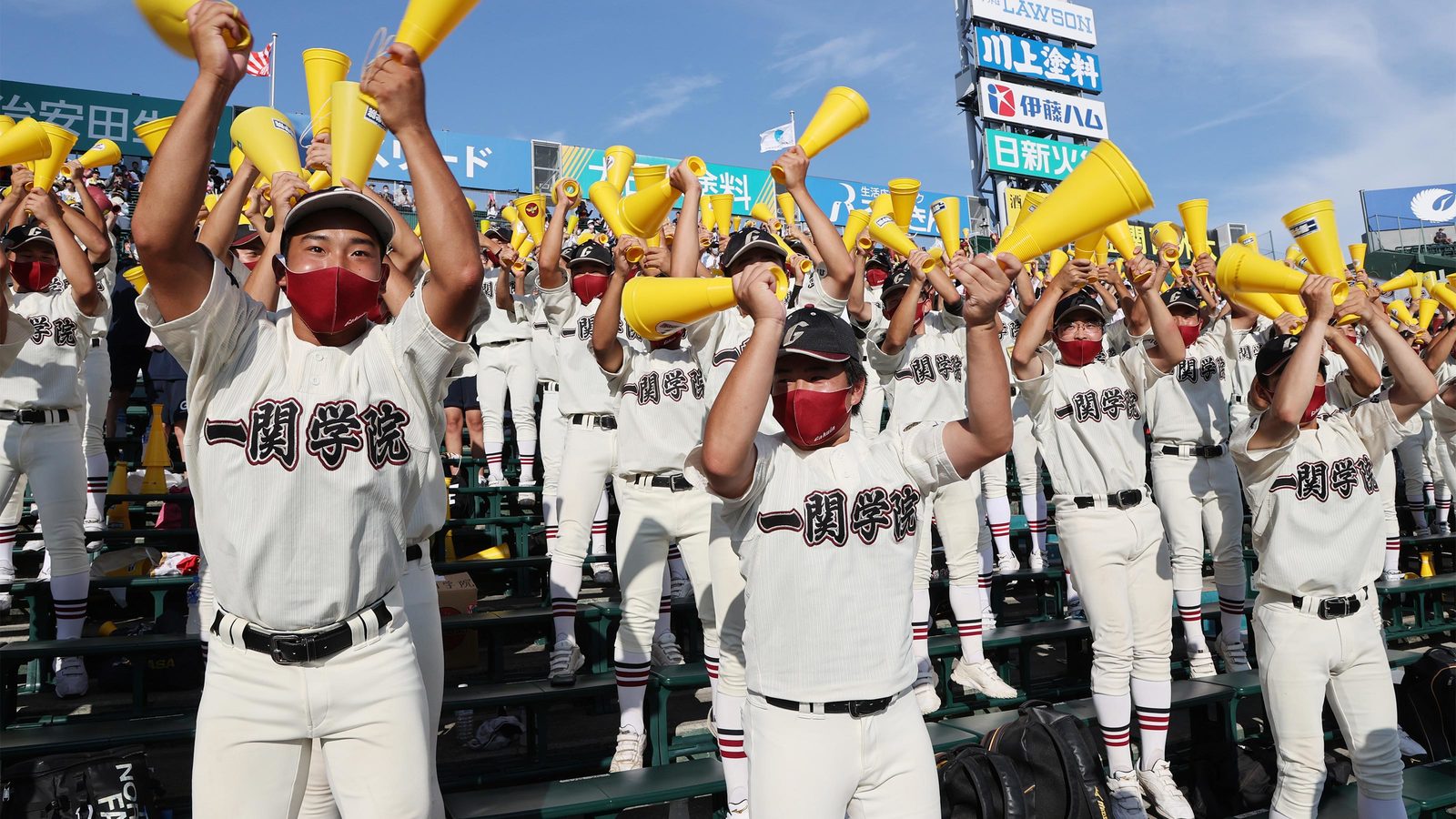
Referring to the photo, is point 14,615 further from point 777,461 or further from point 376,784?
point 777,461

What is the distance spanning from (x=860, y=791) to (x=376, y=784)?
4.42 feet

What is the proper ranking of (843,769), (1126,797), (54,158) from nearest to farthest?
(843,769) → (1126,797) → (54,158)

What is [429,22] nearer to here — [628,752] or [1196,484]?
[628,752]

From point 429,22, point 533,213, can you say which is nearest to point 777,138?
point 533,213

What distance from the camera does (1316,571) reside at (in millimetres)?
4102

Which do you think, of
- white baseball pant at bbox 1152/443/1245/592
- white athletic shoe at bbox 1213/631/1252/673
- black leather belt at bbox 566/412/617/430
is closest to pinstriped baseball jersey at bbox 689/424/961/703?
black leather belt at bbox 566/412/617/430

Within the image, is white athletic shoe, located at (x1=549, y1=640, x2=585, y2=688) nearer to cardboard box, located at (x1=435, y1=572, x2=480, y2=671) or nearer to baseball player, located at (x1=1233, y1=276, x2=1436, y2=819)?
cardboard box, located at (x1=435, y1=572, x2=480, y2=671)

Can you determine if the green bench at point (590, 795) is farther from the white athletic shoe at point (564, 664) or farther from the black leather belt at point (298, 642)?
the black leather belt at point (298, 642)

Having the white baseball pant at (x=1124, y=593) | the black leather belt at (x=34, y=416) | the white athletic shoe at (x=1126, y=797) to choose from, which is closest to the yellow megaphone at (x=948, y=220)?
the white baseball pant at (x=1124, y=593)

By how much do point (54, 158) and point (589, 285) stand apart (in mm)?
3165

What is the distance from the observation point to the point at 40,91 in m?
14.9

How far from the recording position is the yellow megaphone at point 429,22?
2.28 m

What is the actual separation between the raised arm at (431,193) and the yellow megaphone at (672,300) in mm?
632

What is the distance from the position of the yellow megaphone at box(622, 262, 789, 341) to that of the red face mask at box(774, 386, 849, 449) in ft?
1.18
